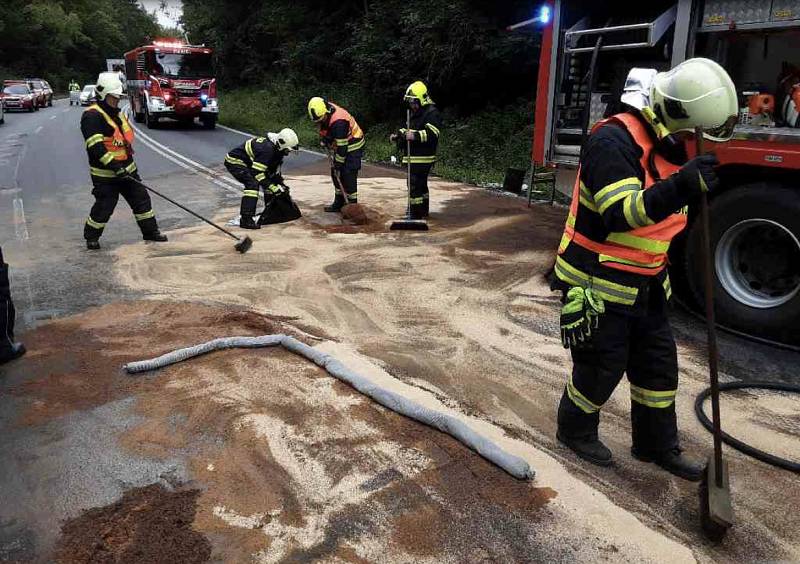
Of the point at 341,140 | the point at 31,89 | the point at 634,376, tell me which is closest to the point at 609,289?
the point at 634,376

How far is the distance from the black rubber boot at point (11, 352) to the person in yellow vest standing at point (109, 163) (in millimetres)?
3018

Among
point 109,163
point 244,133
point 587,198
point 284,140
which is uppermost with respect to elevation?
point 587,198


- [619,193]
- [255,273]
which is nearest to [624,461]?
[619,193]

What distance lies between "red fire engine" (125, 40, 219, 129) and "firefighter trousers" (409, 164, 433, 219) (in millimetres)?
15515

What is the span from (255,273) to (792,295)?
14.4ft

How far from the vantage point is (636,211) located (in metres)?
2.60

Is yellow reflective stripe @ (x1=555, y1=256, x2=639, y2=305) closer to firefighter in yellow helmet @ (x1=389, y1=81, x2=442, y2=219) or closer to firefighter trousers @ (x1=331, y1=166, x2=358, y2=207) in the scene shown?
firefighter in yellow helmet @ (x1=389, y1=81, x2=442, y2=219)

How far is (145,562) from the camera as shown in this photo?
8.23 ft

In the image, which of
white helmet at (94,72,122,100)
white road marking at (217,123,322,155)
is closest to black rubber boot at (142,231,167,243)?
white helmet at (94,72,122,100)

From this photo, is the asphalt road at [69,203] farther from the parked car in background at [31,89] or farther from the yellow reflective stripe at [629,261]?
the parked car in background at [31,89]

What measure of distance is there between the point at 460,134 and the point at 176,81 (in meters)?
10.6

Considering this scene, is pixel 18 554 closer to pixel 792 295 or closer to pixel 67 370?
pixel 67 370

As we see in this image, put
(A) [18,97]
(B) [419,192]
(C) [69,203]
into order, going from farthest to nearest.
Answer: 1. (A) [18,97]
2. (C) [69,203]
3. (B) [419,192]

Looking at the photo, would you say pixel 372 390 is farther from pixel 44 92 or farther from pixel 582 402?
pixel 44 92
